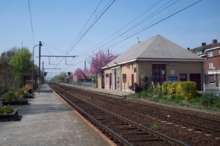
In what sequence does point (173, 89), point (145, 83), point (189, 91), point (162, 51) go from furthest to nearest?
1. point (162, 51)
2. point (145, 83)
3. point (173, 89)
4. point (189, 91)

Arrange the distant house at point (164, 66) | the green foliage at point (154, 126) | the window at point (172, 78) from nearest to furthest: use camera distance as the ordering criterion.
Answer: the green foliage at point (154, 126) < the distant house at point (164, 66) < the window at point (172, 78)

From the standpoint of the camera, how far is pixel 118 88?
32562mm

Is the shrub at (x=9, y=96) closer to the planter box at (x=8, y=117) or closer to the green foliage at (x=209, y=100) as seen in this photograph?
the planter box at (x=8, y=117)

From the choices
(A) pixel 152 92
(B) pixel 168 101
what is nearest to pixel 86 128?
(B) pixel 168 101

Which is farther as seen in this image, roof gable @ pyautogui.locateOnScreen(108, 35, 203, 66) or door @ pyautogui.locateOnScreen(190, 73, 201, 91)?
door @ pyautogui.locateOnScreen(190, 73, 201, 91)

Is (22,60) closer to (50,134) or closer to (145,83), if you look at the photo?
(145,83)

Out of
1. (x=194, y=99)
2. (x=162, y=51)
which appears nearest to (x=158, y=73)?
(x=162, y=51)

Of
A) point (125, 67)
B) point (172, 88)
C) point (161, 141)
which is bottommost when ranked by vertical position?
point (161, 141)

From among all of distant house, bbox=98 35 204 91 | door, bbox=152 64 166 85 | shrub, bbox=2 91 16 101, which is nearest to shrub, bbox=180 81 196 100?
distant house, bbox=98 35 204 91

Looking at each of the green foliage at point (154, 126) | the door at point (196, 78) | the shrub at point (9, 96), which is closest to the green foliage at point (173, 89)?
the green foliage at point (154, 126)

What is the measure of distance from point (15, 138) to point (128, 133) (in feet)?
12.9

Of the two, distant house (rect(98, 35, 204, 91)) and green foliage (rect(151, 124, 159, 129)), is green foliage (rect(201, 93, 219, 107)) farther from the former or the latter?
distant house (rect(98, 35, 204, 91))

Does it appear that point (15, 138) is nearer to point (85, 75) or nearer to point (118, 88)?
point (118, 88)

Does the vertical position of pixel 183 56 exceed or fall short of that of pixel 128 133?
it exceeds it
